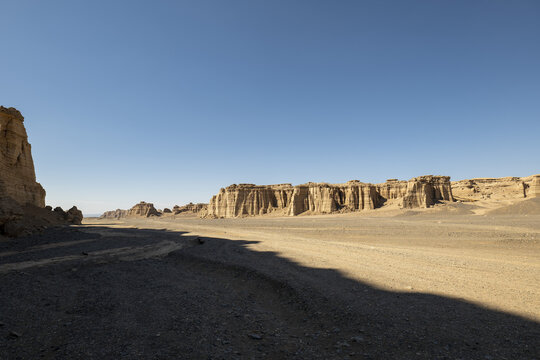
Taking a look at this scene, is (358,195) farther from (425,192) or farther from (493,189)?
(493,189)

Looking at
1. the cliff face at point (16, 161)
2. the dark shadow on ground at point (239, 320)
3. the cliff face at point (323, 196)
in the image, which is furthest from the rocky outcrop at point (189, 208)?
the dark shadow on ground at point (239, 320)

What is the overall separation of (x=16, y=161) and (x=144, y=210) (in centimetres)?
13365

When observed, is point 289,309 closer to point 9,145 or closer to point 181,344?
point 181,344

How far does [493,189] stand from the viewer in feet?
262

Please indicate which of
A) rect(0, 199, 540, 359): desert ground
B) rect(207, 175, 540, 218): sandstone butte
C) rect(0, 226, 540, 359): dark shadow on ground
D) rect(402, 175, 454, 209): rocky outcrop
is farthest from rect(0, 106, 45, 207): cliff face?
rect(402, 175, 454, 209): rocky outcrop

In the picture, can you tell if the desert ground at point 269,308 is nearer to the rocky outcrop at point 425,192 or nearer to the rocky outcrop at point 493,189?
the rocky outcrop at point 425,192

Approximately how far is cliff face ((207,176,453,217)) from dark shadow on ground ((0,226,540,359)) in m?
63.0

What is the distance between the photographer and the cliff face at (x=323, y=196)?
6341cm

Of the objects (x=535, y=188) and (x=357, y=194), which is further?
(x=357, y=194)

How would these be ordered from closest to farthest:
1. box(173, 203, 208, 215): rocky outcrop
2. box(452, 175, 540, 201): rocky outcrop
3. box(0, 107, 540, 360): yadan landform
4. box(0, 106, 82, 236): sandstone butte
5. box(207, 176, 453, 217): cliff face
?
box(0, 107, 540, 360): yadan landform, box(0, 106, 82, 236): sandstone butte, box(207, 176, 453, 217): cliff face, box(452, 175, 540, 201): rocky outcrop, box(173, 203, 208, 215): rocky outcrop

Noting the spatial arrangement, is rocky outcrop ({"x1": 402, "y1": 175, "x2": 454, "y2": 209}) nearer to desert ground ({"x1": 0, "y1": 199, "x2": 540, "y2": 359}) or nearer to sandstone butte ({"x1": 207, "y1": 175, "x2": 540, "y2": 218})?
sandstone butte ({"x1": 207, "y1": 175, "x2": 540, "y2": 218})

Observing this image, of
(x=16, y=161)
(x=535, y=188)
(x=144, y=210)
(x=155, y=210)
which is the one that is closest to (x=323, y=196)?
(x=535, y=188)

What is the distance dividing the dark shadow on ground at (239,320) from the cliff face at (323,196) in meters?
63.0

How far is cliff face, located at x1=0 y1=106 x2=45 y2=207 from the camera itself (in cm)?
2358
